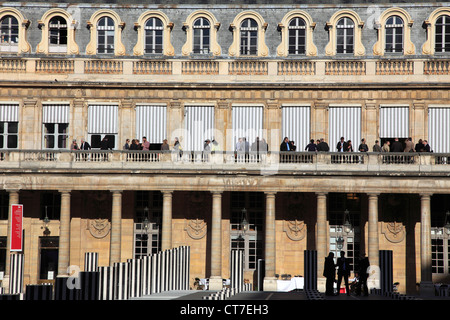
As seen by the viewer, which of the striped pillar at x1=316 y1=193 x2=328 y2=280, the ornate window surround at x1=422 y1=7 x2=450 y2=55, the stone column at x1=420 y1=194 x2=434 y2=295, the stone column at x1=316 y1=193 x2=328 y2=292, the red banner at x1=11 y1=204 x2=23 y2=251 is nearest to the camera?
the red banner at x1=11 y1=204 x2=23 y2=251

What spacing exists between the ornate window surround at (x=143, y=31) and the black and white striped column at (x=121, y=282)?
2571cm

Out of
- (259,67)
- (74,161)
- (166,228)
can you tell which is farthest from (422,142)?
(74,161)

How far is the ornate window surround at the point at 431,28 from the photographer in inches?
2354

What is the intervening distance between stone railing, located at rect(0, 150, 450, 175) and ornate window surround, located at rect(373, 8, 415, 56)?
22.2 ft

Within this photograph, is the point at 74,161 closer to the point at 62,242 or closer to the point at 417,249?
the point at 62,242

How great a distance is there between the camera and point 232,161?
5744 cm

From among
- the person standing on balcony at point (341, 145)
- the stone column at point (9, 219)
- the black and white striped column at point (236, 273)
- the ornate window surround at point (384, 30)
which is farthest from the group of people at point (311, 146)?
the stone column at point (9, 219)

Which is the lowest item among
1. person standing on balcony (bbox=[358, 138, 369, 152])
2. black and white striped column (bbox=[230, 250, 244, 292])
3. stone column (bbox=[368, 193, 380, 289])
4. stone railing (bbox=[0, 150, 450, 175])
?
black and white striped column (bbox=[230, 250, 244, 292])

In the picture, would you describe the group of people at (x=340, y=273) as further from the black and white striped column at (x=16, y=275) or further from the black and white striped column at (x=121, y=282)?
the black and white striped column at (x=16, y=275)

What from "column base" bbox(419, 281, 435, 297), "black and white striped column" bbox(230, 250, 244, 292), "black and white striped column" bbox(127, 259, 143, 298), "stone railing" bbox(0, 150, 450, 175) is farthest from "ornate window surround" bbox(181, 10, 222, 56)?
"black and white striped column" bbox(127, 259, 143, 298)

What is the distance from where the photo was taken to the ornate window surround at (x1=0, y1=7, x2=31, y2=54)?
6066 cm

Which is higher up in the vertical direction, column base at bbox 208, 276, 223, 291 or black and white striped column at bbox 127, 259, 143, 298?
black and white striped column at bbox 127, 259, 143, 298

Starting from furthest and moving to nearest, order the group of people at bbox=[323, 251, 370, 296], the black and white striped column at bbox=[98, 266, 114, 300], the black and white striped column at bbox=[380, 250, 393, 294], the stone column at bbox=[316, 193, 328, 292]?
the stone column at bbox=[316, 193, 328, 292] < the black and white striped column at bbox=[380, 250, 393, 294] < the group of people at bbox=[323, 251, 370, 296] < the black and white striped column at bbox=[98, 266, 114, 300]

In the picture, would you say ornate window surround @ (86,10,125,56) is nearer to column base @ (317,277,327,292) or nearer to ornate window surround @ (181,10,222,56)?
ornate window surround @ (181,10,222,56)
